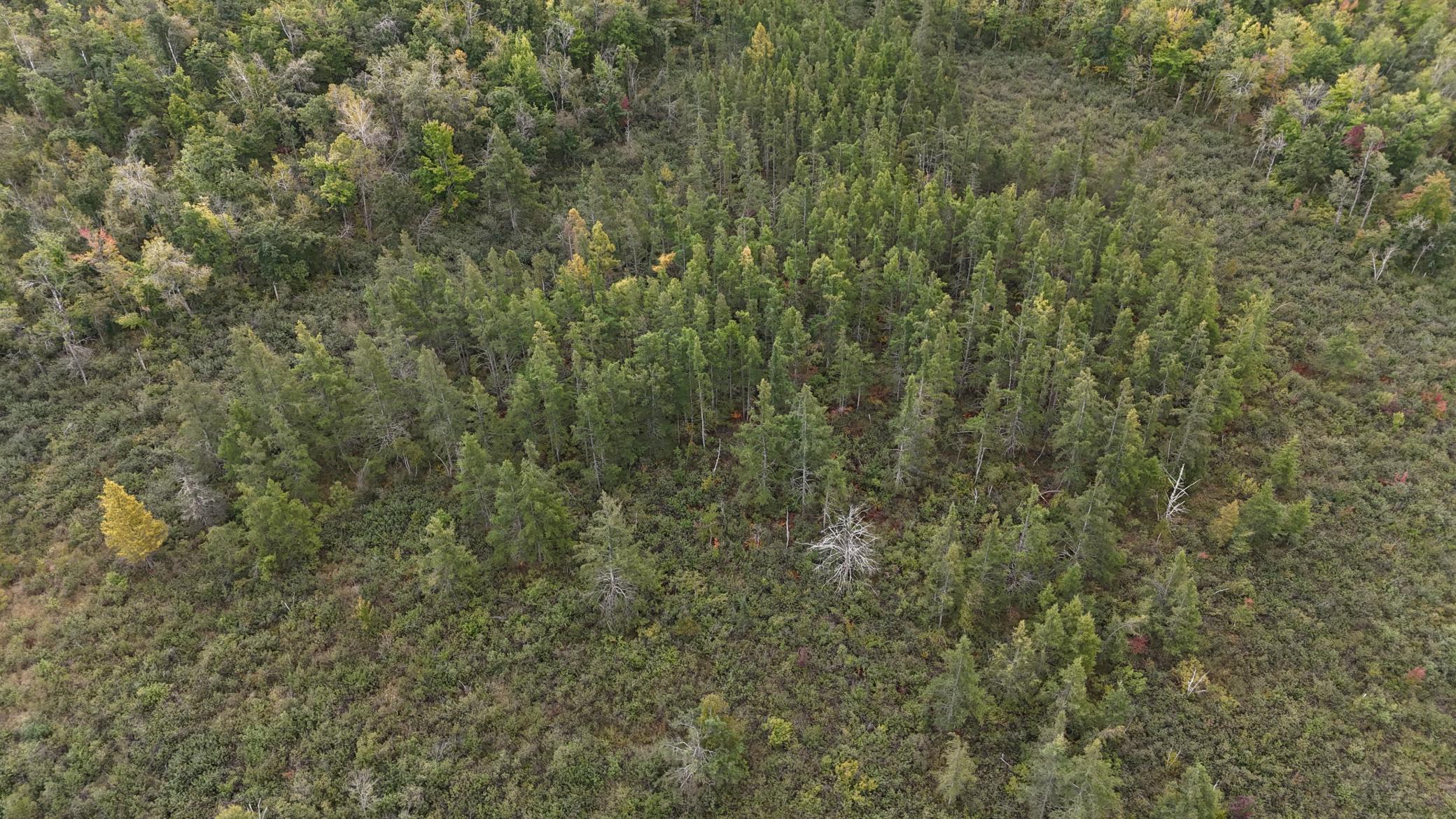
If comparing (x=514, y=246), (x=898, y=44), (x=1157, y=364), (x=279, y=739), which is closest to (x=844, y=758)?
(x=279, y=739)

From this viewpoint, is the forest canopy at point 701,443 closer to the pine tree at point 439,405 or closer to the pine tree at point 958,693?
the pine tree at point 958,693

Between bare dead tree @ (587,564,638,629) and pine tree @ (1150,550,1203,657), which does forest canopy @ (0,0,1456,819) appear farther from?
pine tree @ (1150,550,1203,657)

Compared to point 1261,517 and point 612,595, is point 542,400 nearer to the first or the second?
point 612,595

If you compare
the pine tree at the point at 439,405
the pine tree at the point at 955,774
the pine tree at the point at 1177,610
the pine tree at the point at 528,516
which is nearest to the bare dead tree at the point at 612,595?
the pine tree at the point at 528,516

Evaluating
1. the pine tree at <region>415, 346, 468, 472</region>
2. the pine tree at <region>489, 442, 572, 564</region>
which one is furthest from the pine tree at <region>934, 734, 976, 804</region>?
the pine tree at <region>415, 346, 468, 472</region>

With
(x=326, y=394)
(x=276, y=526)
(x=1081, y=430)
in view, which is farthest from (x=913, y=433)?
(x=276, y=526)

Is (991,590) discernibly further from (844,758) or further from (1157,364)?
(1157,364)
